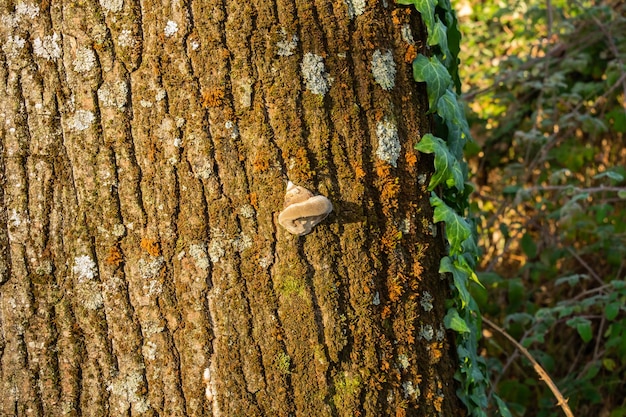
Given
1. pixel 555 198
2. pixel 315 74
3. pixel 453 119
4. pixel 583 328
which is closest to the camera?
pixel 315 74

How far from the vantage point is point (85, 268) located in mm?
1472

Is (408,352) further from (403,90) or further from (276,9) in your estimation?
(276,9)

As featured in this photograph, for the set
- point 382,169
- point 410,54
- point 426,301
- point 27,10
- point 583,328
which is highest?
point 27,10

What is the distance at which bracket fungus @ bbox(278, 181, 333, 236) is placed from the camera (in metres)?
1.43

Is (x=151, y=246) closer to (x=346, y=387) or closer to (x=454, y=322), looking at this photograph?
(x=346, y=387)

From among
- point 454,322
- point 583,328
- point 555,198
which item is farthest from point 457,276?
point 555,198

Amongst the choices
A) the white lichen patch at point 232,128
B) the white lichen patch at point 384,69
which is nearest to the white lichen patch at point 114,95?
the white lichen patch at point 232,128

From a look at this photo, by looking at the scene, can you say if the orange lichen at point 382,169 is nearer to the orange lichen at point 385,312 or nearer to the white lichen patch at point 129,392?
the orange lichen at point 385,312

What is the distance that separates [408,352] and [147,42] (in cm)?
93

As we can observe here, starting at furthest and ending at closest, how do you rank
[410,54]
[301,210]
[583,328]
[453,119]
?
[583,328] → [453,119] → [410,54] → [301,210]

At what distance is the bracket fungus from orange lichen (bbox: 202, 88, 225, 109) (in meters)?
0.24

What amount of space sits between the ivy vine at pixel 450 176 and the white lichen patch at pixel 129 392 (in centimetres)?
75

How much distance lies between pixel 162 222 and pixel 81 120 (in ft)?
0.95

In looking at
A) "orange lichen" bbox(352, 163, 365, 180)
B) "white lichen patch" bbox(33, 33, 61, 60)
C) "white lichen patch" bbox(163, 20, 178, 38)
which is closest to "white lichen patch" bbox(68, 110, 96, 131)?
"white lichen patch" bbox(33, 33, 61, 60)
